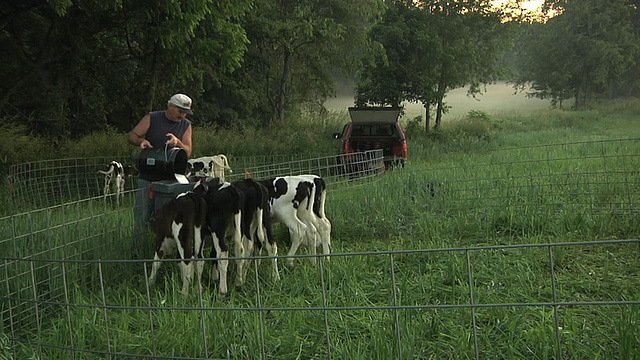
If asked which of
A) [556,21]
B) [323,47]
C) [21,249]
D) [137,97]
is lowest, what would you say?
[21,249]

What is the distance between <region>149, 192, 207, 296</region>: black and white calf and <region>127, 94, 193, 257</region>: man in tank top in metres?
0.57

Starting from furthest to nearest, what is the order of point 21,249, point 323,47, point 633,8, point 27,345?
point 633,8 < point 323,47 < point 21,249 < point 27,345

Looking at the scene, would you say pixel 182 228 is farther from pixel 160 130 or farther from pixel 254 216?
pixel 160 130

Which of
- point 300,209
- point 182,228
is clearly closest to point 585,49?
point 300,209

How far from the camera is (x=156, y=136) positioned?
5.72 meters

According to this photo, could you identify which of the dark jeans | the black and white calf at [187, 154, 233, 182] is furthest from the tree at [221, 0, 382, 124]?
the dark jeans

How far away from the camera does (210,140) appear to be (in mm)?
15453

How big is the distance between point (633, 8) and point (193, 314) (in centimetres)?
5128

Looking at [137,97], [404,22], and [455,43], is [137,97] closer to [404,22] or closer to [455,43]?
[404,22]

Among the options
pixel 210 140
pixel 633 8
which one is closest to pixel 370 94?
pixel 210 140

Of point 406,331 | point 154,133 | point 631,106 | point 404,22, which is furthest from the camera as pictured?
point 631,106

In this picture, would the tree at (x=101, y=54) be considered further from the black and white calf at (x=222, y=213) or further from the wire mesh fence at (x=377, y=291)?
the wire mesh fence at (x=377, y=291)

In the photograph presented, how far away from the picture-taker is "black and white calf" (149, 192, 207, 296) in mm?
4836

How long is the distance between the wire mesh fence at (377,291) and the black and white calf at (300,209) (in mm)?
437
